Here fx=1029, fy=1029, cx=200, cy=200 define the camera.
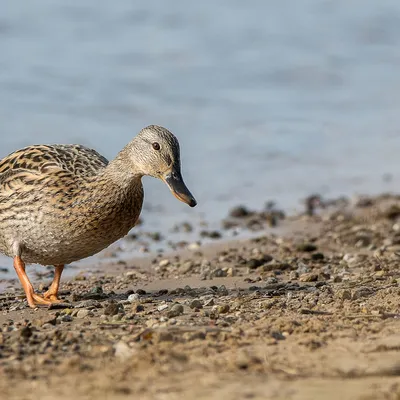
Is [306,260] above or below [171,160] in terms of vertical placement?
below

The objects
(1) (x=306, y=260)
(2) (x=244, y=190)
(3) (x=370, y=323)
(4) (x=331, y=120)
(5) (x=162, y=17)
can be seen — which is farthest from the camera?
(5) (x=162, y=17)

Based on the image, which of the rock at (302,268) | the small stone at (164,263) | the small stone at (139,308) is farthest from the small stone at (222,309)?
the small stone at (164,263)

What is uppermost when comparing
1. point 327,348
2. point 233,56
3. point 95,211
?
point 233,56

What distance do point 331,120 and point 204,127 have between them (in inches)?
99.8

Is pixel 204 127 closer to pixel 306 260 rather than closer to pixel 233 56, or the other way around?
pixel 233 56

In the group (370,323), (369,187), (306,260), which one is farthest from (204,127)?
(370,323)

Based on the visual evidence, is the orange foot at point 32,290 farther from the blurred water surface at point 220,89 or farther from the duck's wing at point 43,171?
the blurred water surface at point 220,89

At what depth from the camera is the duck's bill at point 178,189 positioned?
7590 mm

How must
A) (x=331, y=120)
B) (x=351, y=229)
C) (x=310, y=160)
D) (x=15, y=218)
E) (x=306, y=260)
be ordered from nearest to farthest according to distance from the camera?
(x=15, y=218) → (x=306, y=260) → (x=351, y=229) → (x=310, y=160) → (x=331, y=120)

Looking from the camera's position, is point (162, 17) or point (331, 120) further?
point (162, 17)

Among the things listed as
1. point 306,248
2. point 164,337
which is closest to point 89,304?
point 164,337

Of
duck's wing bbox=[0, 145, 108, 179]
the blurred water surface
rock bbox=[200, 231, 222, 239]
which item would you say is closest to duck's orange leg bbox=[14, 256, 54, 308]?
duck's wing bbox=[0, 145, 108, 179]

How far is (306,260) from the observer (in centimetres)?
938

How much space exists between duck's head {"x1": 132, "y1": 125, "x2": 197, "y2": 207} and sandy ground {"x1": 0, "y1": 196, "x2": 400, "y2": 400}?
0.88 meters
